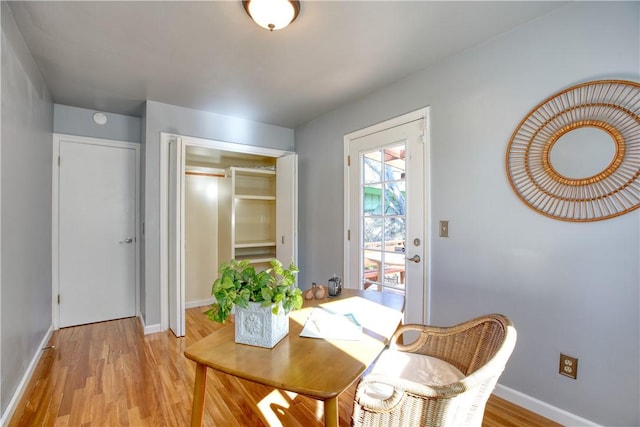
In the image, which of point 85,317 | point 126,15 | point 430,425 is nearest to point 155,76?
point 126,15

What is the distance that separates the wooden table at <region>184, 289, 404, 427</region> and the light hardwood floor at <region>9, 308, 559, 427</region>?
0.76m

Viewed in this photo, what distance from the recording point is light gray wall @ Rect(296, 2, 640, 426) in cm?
145

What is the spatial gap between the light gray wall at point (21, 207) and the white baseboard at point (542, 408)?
2944mm

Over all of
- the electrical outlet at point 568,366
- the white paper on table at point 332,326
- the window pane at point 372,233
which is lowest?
the electrical outlet at point 568,366

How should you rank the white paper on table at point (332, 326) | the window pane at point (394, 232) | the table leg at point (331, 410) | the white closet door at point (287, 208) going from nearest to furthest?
the table leg at point (331, 410)
the white paper on table at point (332, 326)
the window pane at point (394, 232)
the white closet door at point (287, 208)

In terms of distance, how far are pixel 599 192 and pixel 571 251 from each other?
1.10 feet

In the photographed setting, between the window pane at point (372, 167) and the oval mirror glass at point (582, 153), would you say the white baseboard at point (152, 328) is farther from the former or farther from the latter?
the oval mirror glass at point (582, 153)

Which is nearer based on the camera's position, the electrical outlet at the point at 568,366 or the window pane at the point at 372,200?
the electrical outlet at the point at 568,366

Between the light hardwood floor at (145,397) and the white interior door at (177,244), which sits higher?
the white interior door at (177,244)

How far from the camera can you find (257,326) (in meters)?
1.14

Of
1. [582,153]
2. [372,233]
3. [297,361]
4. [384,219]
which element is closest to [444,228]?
[384,219]

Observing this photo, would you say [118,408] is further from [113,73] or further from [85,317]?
[113,73]

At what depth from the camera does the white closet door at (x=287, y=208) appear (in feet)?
11.5

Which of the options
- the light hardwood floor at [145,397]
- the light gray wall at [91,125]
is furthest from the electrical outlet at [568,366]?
the light gray wall at [91,125]
